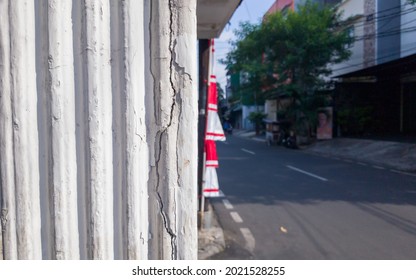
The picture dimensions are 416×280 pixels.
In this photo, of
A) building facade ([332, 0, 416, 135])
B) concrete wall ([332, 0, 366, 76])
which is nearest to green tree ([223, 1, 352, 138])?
concrete wall ([332, 0, 366, 76])

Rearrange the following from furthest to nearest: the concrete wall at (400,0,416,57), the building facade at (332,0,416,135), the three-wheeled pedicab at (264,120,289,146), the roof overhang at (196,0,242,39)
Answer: the three-wheeled pedicab at (264,120,289,146)
the building facade at (332,0,416,135)
the concrete wall at (400,0,416,57)
the roof overhang at (196,0,242,39)

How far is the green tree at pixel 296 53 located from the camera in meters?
20.5

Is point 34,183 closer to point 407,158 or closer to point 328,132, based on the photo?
point 407,158

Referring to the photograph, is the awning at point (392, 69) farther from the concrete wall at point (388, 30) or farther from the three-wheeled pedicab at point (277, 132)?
the three-wheeled pedicab at point (277, 132)

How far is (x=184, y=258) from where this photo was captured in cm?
183

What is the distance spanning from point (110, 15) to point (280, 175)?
9.80 metres

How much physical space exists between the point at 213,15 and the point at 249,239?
2.97 metres

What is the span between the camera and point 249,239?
211 inches

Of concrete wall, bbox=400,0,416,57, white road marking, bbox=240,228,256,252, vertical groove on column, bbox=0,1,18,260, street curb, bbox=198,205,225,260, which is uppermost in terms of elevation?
concrete wall, bbox=400,0,416,57

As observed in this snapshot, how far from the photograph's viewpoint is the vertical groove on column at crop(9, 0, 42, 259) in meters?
1.73

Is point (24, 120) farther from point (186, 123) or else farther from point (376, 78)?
point (376, 78)

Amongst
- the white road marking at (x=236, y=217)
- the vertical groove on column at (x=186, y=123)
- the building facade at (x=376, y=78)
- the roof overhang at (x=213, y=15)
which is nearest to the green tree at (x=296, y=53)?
the building facade at (x=376, y=78)

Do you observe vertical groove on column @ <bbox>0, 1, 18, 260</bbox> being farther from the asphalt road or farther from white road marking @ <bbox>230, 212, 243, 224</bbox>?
white road marking @ <bbox>230, 212, 243, 224</bbox>

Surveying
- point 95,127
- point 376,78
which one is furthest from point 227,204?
point 376,78
